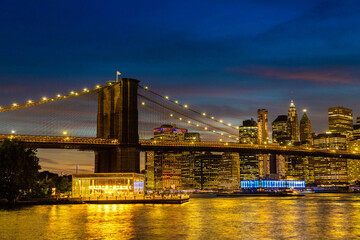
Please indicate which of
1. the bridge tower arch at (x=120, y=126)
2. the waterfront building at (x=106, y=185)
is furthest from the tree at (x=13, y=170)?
the bridge tower arch at (x=120, y=126)

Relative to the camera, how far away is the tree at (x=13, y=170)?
78625 mm

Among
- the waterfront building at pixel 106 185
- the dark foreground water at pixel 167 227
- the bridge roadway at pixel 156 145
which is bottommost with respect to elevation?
the dark foreground water at pixel 167 227

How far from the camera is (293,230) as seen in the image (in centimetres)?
4566

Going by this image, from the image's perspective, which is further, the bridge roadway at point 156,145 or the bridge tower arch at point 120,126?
the bridge tower arch at point 120,126

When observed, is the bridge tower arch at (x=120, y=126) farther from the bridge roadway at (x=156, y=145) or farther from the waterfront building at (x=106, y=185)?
the waterfront building at (x=106, y=185)

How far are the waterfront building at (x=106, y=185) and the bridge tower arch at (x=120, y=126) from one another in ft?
9.06

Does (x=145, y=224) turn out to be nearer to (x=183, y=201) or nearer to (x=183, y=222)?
(x=183, y=222)

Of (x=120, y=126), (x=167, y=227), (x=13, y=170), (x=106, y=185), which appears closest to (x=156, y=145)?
(x=120, y=126)

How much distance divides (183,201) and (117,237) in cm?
5113

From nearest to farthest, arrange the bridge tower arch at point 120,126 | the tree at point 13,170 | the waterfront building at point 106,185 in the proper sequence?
1. the tree at point 13,170
2. the waterfront building at point 106,185
3. the bridge tower arch at point 120,126

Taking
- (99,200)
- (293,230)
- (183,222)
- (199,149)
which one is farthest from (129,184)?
(293,230)

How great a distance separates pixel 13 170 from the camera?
263 feet

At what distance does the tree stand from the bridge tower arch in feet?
55.2

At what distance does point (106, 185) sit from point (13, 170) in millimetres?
16769
